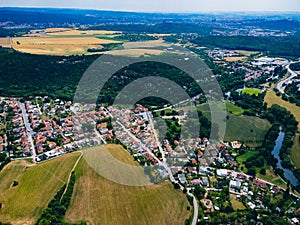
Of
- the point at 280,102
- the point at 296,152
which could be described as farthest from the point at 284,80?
the point at 296,152

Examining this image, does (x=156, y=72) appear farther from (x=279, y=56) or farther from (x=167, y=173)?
(x=279, y=56)

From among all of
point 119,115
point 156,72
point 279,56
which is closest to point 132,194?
point 119,115

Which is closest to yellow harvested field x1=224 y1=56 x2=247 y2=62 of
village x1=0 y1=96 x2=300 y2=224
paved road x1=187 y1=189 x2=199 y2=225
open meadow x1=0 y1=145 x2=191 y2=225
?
village x1=0 y1=96 x2=300 y2=224

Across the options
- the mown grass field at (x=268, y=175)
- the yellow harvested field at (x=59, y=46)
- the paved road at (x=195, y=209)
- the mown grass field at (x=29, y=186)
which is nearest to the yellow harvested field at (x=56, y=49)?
the yellow harvested field at (x=59, y=46)

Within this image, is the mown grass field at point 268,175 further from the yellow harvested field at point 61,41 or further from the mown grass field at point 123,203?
the yellow harvested field at point 61,41

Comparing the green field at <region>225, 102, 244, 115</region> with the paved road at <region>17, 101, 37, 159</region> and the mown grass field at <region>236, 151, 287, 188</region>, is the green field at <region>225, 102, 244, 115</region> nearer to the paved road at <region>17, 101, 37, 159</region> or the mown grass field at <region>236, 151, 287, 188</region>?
the mown grass field at <region>236, 151, 287, 188</region>

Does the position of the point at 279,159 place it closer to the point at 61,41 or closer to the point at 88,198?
the point at 88,198
